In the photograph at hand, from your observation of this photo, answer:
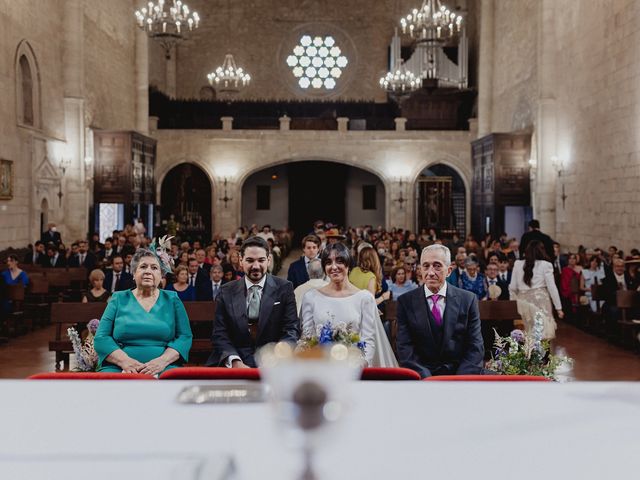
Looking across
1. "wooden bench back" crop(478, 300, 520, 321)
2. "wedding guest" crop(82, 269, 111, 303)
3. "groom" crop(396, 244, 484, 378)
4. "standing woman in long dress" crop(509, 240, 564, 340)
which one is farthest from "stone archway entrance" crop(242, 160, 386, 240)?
"groom" crop(396, 244, 484, 378)

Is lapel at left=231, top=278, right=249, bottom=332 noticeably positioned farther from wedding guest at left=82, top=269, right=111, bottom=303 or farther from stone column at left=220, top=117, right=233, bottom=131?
stone column at left=220, top=117, right=233, bottom=131

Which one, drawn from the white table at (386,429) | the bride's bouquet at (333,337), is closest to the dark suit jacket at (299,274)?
the bride's bouquet at (333,337)

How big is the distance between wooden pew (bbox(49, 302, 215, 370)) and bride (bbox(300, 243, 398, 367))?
2.55 meters

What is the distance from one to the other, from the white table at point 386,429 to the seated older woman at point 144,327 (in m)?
2.24

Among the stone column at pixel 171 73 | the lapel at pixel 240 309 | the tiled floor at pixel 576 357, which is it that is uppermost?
the stone column at pixel 171 73

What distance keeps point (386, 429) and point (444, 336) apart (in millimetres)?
2746

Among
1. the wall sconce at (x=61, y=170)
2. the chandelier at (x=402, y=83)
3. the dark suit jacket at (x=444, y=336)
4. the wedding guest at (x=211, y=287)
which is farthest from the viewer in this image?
the chandelier at (x=402, y=83)

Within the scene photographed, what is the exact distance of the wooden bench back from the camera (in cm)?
754

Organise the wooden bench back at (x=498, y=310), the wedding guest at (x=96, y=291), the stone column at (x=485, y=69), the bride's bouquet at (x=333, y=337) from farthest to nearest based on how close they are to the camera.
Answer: the stone column at (x=485, y=69) < the wedding guest at (x=96, y=291) < the wooden bench back at (x=498, y=310) < the bride's bouquet at (x=333, y=337)

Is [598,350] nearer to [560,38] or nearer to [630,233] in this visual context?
[630,233]

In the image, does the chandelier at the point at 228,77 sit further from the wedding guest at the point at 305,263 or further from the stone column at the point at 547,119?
the wedding guest at the point at 305,263

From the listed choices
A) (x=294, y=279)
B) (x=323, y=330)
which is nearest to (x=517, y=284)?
(x=294, y=279)

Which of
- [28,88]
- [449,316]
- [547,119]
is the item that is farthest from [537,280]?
[28,88]

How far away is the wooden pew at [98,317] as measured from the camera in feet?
24.4
